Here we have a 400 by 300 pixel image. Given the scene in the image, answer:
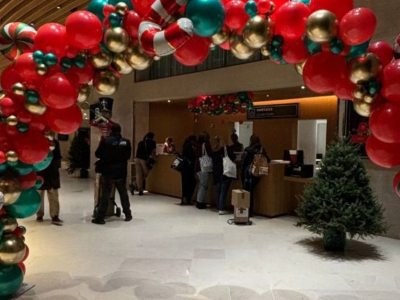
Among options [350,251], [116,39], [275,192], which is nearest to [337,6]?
[116,39]

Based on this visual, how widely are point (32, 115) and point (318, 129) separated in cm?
760

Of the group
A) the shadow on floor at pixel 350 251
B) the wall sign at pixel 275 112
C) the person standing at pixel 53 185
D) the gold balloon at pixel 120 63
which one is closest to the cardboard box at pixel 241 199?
the shadow on floor at pixel 350 251

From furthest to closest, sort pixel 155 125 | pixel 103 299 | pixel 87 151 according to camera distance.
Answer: pixel 87 151 < pixel 155 125 < pixel 103 299

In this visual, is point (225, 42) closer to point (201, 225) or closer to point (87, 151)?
point (201, 225)

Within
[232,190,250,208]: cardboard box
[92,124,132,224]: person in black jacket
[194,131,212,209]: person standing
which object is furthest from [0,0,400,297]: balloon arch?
[194,131,212,209]: person standing

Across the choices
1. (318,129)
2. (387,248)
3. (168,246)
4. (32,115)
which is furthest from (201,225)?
(318,129)

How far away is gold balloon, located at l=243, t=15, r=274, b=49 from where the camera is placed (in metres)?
2.52

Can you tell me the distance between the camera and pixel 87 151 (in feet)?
41.1

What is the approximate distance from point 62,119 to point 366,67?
2280mm

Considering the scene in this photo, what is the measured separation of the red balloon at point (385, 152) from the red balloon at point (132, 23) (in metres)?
1.86

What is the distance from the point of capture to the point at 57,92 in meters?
2.74

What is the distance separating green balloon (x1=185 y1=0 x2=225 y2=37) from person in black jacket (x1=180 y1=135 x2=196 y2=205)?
5317mm

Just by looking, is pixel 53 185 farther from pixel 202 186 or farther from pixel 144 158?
pixel 144 158

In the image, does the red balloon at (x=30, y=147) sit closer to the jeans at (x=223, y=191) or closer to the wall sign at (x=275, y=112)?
the jeans at (x=223, y=191)
